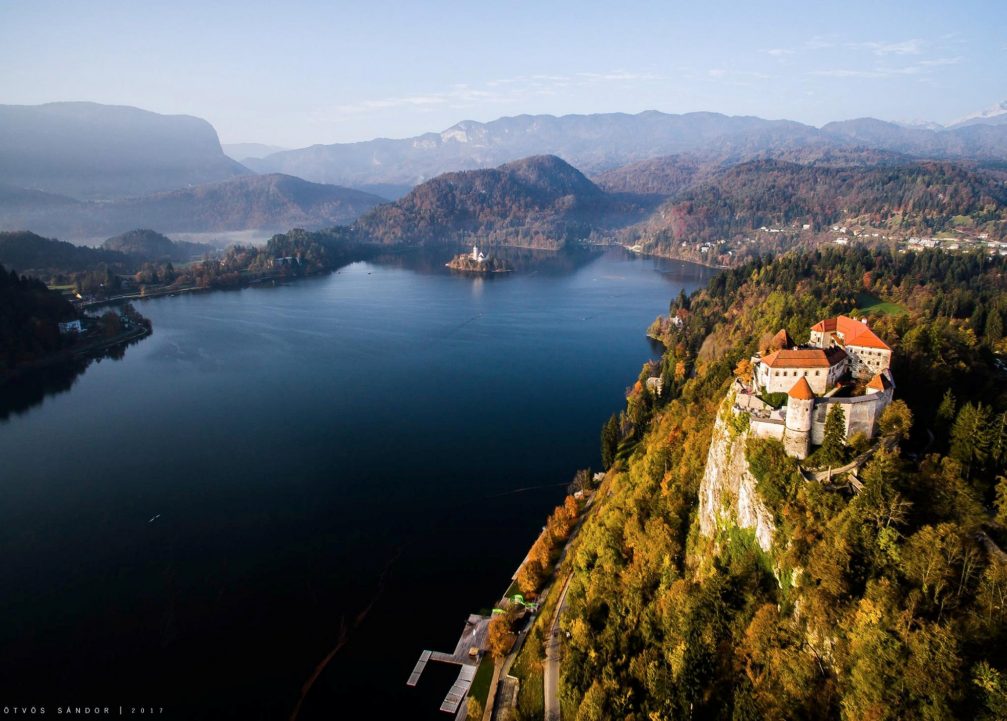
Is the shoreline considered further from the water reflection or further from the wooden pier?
the wooden pier

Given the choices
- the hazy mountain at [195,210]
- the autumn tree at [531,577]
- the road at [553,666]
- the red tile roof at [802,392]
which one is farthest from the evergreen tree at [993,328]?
the hazy mountain at [195,210]

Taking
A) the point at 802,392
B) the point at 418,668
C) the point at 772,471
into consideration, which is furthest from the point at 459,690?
the point at 802,392

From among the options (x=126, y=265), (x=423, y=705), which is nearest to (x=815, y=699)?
(x=423, y=705)

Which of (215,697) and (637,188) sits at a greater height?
(637,188)

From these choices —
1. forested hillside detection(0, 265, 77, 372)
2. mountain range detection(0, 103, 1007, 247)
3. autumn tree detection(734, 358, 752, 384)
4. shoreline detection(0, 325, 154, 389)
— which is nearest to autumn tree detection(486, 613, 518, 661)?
autumn tree detection(734, 358, 752, 384)

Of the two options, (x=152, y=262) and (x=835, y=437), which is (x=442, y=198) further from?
(x=835, y=437)

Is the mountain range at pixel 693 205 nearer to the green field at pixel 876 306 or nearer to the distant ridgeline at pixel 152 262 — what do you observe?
the distant ridgeline at pixel 152 262

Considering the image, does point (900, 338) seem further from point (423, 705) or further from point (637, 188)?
point (637, 188)
